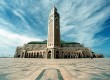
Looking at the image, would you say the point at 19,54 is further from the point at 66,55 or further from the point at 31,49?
the point at 66,55

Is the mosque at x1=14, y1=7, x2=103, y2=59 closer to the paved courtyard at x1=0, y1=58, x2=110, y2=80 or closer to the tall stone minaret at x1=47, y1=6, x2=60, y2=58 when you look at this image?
the tall stone minaret at x1=47, y1=6, x2=60, y2=58

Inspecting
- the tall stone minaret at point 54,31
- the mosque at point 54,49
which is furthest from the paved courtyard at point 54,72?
the tall stone minaret at point 54,31

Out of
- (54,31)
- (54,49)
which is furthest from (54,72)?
(54,31)

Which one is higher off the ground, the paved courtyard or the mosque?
the mosque

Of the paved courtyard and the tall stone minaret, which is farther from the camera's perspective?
the tall stone minaret

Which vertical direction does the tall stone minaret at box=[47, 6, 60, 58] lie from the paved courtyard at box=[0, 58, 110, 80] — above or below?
above

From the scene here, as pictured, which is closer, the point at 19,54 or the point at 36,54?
the point at 36,54

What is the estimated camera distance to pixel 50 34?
238ft

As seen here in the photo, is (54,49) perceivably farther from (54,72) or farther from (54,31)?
(54,72)

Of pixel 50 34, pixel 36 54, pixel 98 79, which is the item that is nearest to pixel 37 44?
pixel 36 54

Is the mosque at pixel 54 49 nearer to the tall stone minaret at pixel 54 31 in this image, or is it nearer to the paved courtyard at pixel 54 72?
the tall stone minaret at pixel 54 31

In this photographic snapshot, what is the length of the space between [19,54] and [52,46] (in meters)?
51.2

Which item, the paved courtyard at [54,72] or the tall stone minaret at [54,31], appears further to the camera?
the tall stone minaret at [54,31]

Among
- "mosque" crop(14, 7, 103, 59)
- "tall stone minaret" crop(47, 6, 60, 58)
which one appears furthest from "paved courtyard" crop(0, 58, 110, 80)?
"tall stone minaret" crop(47, 6, 60, 58)
